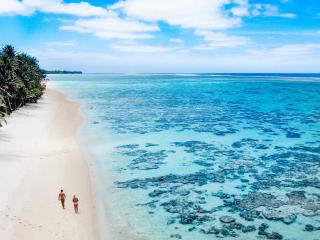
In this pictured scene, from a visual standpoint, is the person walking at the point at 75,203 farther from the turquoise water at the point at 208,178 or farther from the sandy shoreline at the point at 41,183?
the turquoise water at the point at 208,178

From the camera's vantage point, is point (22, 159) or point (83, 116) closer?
point (22, 159)

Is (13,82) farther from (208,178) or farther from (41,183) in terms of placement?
(208,178)

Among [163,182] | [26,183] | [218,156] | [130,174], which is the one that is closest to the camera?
[26,183]

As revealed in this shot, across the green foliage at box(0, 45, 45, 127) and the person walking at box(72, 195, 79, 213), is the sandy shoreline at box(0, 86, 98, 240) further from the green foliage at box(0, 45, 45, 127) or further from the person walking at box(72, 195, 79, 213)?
the green foliage at box(0, 45, 45, 127)

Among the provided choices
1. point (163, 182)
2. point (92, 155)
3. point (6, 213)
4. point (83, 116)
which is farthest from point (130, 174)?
point (83, 116)

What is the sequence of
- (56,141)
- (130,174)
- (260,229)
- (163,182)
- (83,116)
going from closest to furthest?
(260,229), (163,182), (130,174), (56,141), (83,116)

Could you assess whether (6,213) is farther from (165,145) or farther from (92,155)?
(165,145)

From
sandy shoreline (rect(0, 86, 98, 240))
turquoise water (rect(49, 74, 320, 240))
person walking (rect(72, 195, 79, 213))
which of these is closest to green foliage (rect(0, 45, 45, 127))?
sandy shoreline (rect(0, 86, 98, 240))

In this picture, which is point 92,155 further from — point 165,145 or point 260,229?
point 260,229
